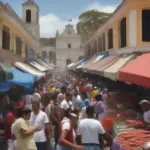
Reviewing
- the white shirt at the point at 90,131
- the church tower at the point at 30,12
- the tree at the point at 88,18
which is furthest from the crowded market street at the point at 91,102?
the tree at the point at 88,18

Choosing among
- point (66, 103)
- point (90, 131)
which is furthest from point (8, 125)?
point (66, 103)

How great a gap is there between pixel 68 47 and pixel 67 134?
73585 millimetres

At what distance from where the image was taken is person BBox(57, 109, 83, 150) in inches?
250

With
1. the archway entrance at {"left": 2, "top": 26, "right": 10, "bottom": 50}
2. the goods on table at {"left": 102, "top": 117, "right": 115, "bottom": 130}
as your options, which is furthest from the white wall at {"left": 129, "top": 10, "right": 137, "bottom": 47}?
the goods on table at {"left": 102, "top": 117, "right": 115, "bottom": 130}

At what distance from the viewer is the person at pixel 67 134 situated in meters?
6.35

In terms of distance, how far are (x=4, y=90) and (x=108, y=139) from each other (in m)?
7.29

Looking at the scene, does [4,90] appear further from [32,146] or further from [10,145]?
[32,146]

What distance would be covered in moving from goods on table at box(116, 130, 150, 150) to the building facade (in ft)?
236

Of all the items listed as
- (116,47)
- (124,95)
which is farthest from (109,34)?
(124,95)

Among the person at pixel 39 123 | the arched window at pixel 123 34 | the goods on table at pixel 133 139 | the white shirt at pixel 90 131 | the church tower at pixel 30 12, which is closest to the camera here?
the goods on table at pixel 133 139

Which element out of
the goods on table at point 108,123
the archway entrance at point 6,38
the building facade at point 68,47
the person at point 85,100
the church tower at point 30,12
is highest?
the church tower at point 30,12

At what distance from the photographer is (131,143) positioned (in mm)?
5699

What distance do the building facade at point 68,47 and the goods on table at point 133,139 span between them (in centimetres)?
7206

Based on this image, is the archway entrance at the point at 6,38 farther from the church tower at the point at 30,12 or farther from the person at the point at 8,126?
the church tower at the point at 30,12
